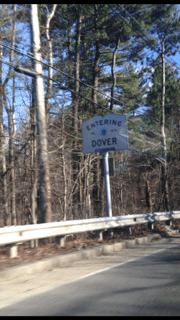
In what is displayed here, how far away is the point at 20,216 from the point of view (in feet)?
57.5

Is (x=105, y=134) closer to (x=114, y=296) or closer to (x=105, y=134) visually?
(x=105, y=134)

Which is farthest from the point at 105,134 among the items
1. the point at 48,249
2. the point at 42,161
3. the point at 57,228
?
the point at 48,249

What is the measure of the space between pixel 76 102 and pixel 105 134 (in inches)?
236

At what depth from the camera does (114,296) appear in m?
5.04

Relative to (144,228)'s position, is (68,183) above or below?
above

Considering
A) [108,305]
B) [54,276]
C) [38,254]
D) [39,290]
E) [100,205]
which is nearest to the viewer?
[108,305]

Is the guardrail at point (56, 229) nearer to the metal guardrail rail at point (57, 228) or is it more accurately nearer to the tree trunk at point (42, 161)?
the metal guardrail rail at point (57, 228)

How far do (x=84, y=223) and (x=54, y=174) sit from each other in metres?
7.46

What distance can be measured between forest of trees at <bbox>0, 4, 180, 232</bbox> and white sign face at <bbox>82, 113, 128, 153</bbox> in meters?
0.88

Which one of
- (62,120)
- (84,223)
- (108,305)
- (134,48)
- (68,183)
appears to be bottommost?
(108,305)
